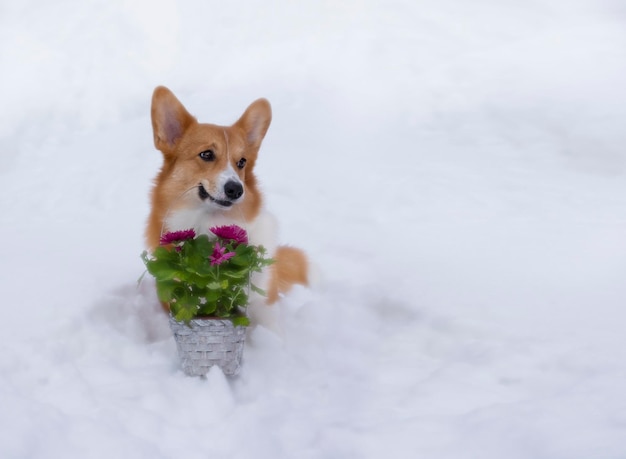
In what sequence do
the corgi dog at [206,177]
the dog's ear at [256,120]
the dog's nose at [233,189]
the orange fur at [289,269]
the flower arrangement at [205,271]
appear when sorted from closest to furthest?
1. the flower arrangement at [205,271]
2. the dog's nose at [233,189]
3. the corgi dog at [206,177]
4. the dog's ear at [256,120]
5. the orange fur at [289,269]

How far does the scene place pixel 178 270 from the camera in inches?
131

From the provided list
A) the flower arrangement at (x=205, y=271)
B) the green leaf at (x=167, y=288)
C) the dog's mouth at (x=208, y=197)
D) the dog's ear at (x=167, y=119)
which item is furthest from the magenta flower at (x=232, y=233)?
the dog's ear at (x=167, y=119)

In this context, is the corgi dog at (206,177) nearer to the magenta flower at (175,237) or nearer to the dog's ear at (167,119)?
the dog's ear at (167,119)

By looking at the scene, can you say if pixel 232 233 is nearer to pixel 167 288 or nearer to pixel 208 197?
pixel 208 197

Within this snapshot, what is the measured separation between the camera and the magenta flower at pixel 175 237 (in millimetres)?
3377

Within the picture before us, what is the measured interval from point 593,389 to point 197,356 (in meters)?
1.69

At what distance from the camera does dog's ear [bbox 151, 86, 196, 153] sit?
3.66 metres

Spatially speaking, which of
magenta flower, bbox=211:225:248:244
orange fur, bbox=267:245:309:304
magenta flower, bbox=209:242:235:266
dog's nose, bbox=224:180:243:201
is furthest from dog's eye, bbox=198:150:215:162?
orange fur, bbox=267:245:309:304

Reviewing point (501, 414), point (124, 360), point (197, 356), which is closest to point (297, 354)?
point (197, 356)

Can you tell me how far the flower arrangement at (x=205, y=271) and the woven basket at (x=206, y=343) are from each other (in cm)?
5

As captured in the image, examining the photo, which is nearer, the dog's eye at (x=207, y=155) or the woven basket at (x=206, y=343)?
the woven basket at (x=206, y=343)

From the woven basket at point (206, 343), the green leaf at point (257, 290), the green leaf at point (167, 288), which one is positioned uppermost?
the green leaf at point (257, 290)

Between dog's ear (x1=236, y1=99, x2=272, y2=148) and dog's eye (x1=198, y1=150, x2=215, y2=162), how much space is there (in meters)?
0.33

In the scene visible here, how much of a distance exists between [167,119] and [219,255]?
0.80 metres
